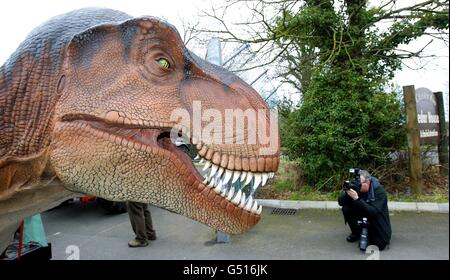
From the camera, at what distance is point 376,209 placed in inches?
202

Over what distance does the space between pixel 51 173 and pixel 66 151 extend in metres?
0.19

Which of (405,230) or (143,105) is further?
(405,230)

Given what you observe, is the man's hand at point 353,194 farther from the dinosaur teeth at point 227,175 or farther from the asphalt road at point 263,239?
the dinosaur teeth at point 227,175

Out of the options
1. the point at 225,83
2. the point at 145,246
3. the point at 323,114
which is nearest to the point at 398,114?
the point at 323,114

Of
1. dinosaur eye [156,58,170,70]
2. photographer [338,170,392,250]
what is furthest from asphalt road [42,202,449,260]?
dinosaur eye [156,58,170,70]

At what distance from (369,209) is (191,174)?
4384 millimetres

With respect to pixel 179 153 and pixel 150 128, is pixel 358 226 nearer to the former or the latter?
pixel 179 153

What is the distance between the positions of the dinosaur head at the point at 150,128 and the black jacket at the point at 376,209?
4237 mm

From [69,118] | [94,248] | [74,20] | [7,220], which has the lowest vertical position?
[94,248]

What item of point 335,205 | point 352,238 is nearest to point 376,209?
point 352,238

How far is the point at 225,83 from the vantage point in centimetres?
149

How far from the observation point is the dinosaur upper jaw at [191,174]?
1.39 m

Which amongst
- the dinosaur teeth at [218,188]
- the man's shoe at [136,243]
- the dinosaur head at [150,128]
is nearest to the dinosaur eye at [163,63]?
the dinosaur head at [150,128]

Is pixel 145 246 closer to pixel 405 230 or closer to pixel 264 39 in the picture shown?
pixel 405 230
